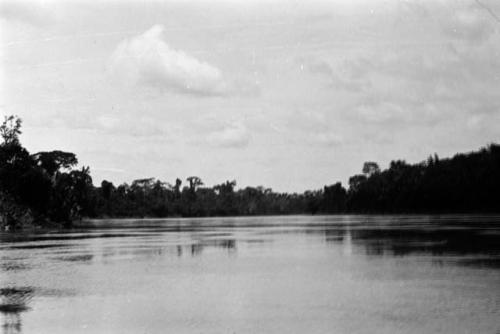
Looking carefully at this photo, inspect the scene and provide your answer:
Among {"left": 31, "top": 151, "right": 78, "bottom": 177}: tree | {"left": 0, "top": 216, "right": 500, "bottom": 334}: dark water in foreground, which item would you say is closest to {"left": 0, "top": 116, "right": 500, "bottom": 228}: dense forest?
{"left": 31, "top": 151, "right": 78, "bottom": 177}: tree

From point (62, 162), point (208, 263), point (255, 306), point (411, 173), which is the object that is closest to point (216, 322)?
point (255, 306)

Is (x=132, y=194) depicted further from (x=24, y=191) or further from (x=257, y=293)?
(x=257, y=293)

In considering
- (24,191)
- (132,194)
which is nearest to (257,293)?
(24,191)

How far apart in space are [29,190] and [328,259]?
56493 millimetres

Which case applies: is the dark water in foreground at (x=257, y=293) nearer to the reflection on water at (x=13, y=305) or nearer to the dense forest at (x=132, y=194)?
the reflection on water at (x=13, y=305)

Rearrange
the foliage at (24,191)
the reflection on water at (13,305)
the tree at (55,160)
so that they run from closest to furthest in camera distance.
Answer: the reflection on water at (13,305) < the foliage at (24,191) < the tree at (55,160)

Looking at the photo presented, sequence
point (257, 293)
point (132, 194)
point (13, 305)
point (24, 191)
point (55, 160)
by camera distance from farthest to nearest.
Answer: point (132, 194) < point (55, 160) < point (24, 191) < point (257, 293) < point (13, 305)

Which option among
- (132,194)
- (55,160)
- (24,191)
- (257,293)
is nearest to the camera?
(257,293)

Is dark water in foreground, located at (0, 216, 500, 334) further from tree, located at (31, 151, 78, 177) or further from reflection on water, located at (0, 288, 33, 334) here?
tree, located at (31, 151, 78, 177)

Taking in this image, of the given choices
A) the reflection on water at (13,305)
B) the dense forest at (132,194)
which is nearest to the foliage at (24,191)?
the dense forest at (132,194)

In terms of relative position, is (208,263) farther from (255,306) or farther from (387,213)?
(387,213)

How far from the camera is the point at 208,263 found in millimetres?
30125

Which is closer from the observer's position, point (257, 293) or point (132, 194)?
point (257, 293)

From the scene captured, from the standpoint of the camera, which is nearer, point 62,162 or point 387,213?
point 62,162
